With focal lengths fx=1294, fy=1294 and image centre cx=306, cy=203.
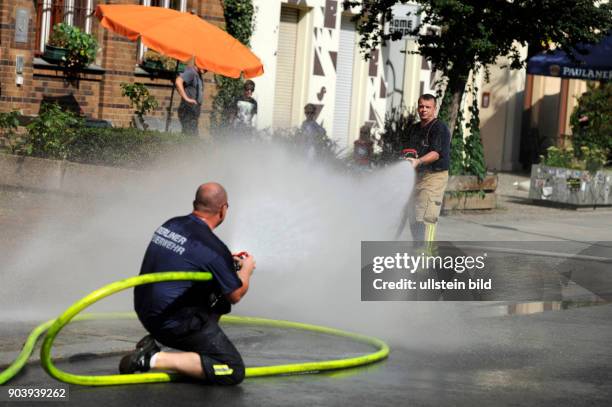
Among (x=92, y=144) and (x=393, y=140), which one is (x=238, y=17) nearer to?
(x=393, y=140)

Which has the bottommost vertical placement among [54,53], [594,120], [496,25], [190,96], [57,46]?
[190,96]

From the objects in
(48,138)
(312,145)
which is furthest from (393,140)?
(48,138)

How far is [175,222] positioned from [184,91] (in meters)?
12.0

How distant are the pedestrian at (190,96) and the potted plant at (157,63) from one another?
2335mm

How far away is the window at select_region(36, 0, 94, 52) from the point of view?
67.1 feet

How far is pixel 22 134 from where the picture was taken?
18062 millimetres

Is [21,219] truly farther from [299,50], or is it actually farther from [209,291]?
[299,50]

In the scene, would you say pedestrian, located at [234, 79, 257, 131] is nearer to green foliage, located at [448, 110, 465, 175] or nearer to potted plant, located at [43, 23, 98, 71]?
potted plant, located at [43, 23, 98, 71]

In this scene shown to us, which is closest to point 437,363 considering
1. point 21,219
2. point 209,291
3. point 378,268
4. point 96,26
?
point 209,291

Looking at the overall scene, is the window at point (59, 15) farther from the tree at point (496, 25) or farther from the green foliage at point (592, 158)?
the green foliage at point (592, 158)

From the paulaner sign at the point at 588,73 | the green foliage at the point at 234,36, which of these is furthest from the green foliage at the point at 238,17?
the paulaner sign at the point at 588,73

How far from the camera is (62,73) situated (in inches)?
814

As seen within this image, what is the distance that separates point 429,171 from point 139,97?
29.8ft

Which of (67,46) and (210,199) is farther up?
(67,46)
